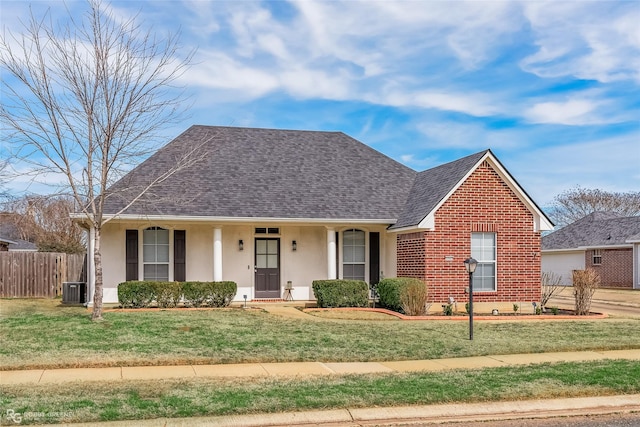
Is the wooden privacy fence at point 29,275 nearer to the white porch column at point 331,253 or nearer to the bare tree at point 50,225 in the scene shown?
the white porch column at point 331,253

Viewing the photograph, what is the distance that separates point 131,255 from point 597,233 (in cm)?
3149

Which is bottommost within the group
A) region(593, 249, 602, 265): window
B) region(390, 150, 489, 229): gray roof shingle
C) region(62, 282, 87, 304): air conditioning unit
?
region(62, 282, 87, 304): air conditioning unit

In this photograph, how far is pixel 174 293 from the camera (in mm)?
18859

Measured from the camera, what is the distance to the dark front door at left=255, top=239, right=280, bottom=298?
21797mm

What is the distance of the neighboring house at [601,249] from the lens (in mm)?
37125

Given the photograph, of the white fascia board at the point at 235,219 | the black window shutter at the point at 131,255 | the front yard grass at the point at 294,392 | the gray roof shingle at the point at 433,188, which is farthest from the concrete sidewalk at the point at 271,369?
the black window shutter at the point at 131,255

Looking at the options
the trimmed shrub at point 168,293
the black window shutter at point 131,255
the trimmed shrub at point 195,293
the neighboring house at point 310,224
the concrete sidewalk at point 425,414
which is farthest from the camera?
the black window shutter at point 131,255

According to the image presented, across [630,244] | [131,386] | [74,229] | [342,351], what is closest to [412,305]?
[342,351]

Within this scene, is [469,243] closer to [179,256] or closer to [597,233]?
[179,256]

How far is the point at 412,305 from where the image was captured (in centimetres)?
1748

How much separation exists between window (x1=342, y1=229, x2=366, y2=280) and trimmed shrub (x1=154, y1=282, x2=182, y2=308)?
6008 millimetres

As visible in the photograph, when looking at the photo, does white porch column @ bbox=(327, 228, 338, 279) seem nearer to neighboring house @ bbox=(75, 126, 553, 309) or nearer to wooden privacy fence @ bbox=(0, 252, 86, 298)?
neighboring house @ bbox=(75, 126, 553, 309)

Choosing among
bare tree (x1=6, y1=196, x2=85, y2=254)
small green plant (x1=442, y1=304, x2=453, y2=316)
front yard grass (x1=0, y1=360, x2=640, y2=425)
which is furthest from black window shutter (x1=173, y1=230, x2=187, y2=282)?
bare tree (x1=6, y1=196, x2=85, y2=254)

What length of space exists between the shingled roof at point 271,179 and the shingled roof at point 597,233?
19443 millimetres
